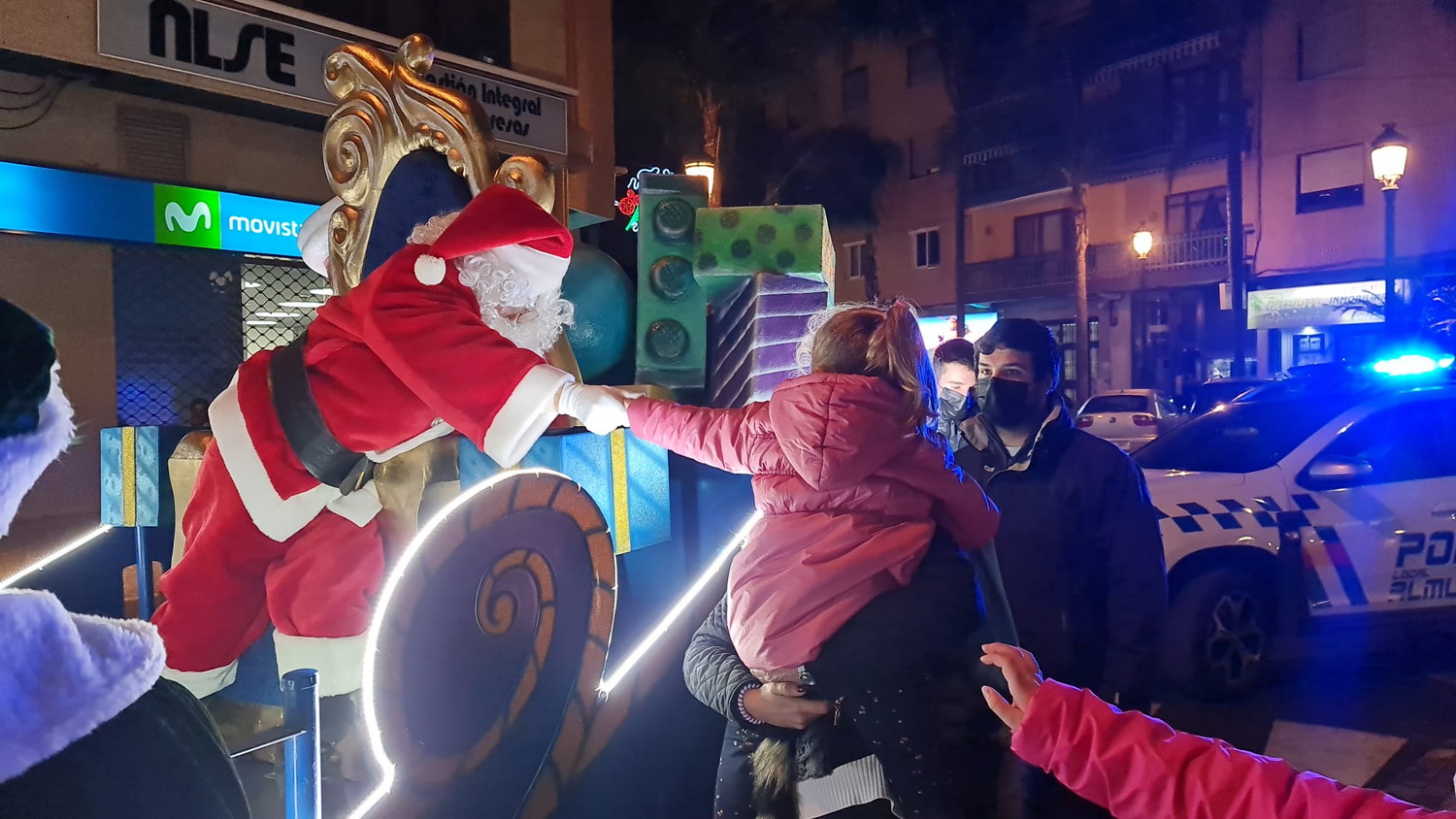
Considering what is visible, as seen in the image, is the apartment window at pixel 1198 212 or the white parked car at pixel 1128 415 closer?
the white parked car at pixel 1128 415

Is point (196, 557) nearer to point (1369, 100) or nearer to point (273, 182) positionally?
point (273, 182)

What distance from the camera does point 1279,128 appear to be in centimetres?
1984

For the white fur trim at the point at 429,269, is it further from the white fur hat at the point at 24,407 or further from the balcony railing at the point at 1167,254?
the balcony railing at the point at 1167,254

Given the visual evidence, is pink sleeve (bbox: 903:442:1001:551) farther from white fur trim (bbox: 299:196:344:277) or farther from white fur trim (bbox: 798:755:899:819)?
white fur trim (bbox: 299:196:344:277)

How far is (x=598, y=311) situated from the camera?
2.82 meters

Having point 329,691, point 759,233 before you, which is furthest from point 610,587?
point 759,233

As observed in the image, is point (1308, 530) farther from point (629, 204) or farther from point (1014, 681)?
point (629, 204)

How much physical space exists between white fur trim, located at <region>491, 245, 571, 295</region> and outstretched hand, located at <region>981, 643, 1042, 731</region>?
1306 mm

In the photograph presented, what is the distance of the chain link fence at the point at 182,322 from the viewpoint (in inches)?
242

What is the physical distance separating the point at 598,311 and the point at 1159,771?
1.97 meters

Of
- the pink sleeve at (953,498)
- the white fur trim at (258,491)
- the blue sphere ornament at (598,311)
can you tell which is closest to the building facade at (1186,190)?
the blue sphere ornament at (598,311)

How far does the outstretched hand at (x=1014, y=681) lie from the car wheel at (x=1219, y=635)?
3.28m

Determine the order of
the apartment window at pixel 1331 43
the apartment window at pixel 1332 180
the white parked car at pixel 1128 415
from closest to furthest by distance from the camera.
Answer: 1. the white parked car at pixel 1128 415
2. the apartment window at pixel 1331 43
3. the apartment window at pixel 1332 180

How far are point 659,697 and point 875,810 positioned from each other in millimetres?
802
